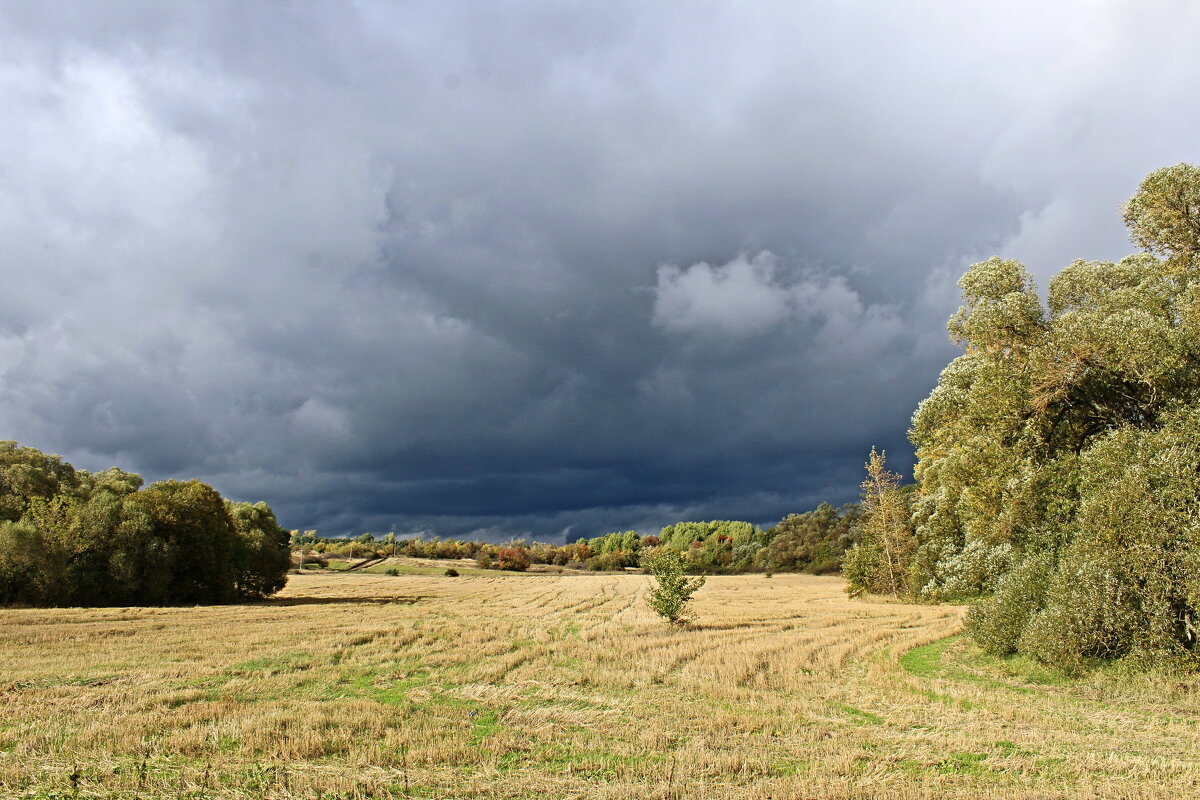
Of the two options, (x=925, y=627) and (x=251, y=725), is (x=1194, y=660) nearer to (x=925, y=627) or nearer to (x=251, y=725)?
(x=925, y=627)

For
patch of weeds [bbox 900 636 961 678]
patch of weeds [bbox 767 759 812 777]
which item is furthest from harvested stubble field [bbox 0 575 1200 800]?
patch of weeds [bbox 900 636 961 678]

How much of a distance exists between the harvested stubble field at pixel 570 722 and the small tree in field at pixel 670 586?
7787mm

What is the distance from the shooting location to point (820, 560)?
147m

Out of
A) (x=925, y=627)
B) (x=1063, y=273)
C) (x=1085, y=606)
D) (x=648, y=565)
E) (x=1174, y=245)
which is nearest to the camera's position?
(x=1085, y=606)

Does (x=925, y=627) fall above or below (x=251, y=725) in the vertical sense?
below

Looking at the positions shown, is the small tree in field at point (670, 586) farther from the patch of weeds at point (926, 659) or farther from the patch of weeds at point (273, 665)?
the patch of weeds at point (273, 665)

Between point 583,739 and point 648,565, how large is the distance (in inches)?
1109

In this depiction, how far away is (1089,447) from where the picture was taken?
2389cm

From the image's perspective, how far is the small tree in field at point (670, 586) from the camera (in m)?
40.0

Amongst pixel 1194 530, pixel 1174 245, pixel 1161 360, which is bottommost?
pixel 1194 530

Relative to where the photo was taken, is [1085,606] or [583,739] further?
[1085,606]

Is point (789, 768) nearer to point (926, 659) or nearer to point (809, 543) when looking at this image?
point (926, 659)

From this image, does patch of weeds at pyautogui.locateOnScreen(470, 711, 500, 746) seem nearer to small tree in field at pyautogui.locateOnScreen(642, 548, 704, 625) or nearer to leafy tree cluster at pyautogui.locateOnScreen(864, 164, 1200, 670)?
leafy tree cluster at pyautogui.locateOnScreen(864, 164, 1200, 670)

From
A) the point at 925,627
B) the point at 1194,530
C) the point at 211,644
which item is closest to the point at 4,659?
the point at 211,644
